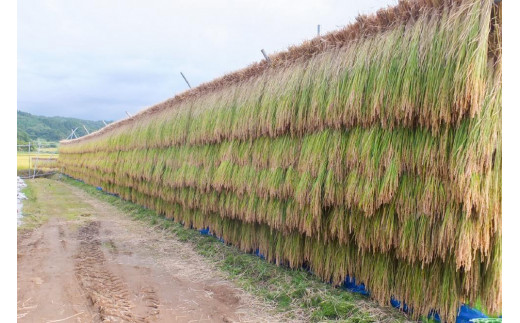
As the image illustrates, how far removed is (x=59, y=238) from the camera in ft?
21.8

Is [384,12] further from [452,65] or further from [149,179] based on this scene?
[149,179]

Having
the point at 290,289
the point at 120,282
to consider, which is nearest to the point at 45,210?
the point at 120,282

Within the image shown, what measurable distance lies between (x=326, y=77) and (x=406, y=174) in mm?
1487

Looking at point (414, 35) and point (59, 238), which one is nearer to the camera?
point (414, 35)

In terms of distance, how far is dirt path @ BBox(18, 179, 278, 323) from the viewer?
3396mm

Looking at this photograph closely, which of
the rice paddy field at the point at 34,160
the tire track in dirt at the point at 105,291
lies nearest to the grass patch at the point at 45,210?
the tire track in dirt at the point at 105,291

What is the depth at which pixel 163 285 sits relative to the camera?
14.0 ft

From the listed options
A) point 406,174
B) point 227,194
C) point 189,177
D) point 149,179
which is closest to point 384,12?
point 406,174

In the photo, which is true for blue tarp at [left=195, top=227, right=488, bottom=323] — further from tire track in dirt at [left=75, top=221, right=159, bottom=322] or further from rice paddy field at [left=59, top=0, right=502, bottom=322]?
tire track in dirt at [left=75, top=221, right=159, bottom=322]

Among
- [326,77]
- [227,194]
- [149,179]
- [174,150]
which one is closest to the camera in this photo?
[326,77]

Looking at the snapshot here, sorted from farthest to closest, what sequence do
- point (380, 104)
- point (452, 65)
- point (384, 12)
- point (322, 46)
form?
point (322, 46), point (384, 12), point (380, 104), point (452, 65)

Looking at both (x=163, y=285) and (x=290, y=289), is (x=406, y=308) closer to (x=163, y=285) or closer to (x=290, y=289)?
(x=290, y=289)

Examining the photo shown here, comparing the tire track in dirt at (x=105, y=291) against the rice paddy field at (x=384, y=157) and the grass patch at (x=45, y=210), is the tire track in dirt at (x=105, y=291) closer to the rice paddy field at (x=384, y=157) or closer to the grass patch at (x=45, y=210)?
the rice paddy field at (x=384, y=157)

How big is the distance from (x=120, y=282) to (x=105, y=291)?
34cm
